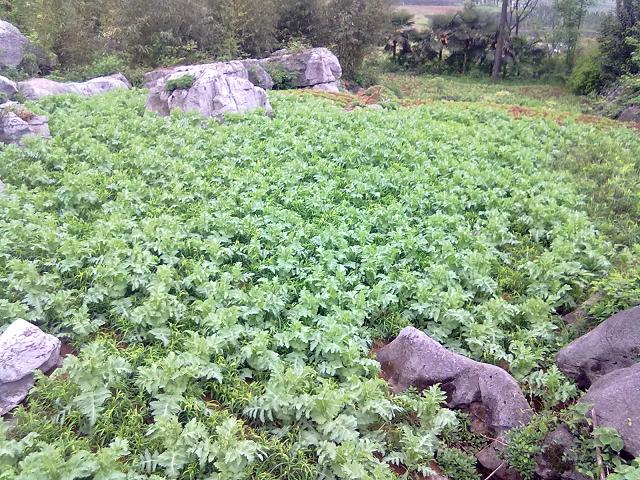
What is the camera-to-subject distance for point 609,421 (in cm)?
430

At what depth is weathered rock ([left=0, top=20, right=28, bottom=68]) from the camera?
19328mm

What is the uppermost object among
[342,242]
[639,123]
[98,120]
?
[98,120]

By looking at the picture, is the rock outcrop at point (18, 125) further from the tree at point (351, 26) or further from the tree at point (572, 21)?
the tree at point (572, 21)

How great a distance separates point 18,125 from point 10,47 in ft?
35.9

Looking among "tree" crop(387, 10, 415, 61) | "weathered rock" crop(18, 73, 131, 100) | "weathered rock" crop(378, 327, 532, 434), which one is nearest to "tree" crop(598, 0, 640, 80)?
"tree" crop(387, 10, 415, 61)

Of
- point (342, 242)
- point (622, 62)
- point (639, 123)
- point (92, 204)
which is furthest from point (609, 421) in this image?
point (622, 62)

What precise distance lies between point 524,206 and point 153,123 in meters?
9.07

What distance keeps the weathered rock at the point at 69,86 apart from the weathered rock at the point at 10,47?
2502mm

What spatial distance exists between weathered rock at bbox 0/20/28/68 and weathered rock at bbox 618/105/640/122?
23580mm

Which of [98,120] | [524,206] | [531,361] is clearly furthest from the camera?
[98,120]

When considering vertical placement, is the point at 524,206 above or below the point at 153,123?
below

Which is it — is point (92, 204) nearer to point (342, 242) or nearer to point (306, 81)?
point (342, 242)

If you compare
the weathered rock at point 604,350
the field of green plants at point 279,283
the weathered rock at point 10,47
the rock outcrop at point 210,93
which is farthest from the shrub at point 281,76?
the weathered rock at point 604,350

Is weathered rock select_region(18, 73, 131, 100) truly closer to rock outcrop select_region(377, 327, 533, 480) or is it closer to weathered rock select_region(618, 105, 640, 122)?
rock outcrop select_region(377, 327, 533, 480)
